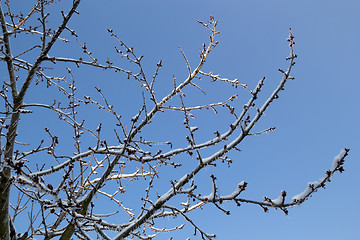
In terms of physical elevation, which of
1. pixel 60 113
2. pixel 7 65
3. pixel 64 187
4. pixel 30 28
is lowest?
pixel 64 187

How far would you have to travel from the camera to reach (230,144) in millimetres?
3420

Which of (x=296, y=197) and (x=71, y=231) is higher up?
(x=71, y=231)

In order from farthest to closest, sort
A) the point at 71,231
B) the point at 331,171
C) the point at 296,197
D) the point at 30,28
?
the point at 30,28 < the point at 71,231 < the point at 296,197 < the point at 331,171

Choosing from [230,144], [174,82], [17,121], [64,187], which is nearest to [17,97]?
[17,121]

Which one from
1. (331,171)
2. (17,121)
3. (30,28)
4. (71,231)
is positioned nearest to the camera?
(331,171)

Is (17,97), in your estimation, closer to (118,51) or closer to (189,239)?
(118,51)

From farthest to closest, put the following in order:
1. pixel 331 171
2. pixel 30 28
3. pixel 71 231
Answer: pixel 30 28
pixel 71 231
pixel 331 171

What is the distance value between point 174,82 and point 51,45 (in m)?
2.66

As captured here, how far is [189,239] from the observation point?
6.34m

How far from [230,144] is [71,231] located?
3401 mm

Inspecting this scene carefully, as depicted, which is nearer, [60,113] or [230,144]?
[230,144]

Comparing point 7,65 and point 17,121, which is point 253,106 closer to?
point 17,121

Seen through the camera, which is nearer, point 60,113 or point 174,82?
point 60,113

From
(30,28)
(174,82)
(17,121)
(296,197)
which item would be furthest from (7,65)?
(296,197)
